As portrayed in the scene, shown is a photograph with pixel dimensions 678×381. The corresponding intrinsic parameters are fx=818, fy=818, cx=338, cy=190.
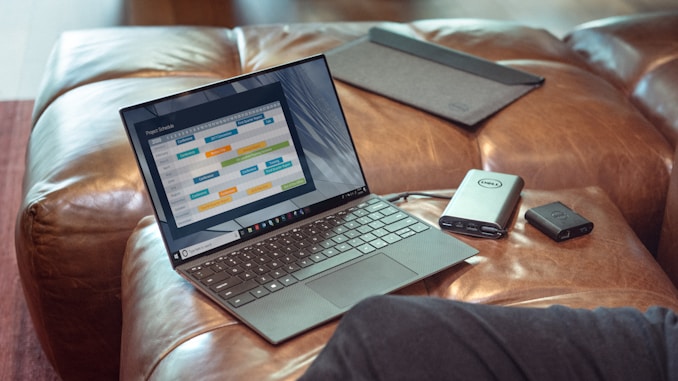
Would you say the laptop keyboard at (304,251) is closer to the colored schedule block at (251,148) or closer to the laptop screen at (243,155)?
the laptop screen at (243,155)

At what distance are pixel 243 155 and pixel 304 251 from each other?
18 centimetres

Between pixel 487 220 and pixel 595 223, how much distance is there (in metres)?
0.19

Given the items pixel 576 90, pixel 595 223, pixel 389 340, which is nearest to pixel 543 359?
pixel 389 340

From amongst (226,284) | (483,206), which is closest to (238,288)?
(226,284)

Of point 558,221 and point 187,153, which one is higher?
point 187,153

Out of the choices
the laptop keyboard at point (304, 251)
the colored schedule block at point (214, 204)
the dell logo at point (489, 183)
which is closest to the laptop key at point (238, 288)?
the laptop keyboard at point (304, 251)

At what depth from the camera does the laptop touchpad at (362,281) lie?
116 cm

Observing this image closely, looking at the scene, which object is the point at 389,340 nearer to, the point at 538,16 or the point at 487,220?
the point at 487,220

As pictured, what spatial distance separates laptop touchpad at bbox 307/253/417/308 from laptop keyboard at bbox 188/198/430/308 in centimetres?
2

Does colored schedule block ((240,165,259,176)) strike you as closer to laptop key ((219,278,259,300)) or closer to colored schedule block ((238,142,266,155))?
colored schedule block ((238,142,266,155))

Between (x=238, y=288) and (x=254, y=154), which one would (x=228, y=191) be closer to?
(x=254, y=154)

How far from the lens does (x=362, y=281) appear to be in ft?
3.90

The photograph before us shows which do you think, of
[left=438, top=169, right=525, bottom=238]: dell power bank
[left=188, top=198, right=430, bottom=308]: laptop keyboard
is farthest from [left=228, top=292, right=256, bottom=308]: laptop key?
[left=438, top=169, right=525, bottom=238]: dell power bank

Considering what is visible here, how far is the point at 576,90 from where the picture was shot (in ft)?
5.92
